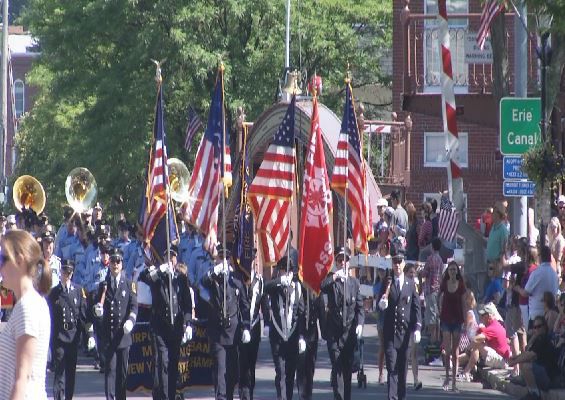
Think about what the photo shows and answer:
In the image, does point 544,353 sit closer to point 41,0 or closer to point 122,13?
point 122,13

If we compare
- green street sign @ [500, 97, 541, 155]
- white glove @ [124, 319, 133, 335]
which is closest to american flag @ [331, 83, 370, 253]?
green street sign @ [500, 97, 541, 155]

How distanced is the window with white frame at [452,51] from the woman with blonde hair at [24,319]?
27525 mm

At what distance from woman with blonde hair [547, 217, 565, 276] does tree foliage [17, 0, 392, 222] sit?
1914 cm

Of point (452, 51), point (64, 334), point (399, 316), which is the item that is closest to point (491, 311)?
point (399, 316)

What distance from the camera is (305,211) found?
20.1 m

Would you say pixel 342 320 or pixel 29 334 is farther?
pixel 342 320

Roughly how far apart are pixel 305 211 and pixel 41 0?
98.9ft

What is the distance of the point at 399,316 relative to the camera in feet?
64.7

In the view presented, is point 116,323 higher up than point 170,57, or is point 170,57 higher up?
point 170,57

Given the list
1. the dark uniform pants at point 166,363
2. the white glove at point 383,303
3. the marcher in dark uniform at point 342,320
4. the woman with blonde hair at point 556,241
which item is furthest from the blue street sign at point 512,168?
the dark uniform pants at point 166,363

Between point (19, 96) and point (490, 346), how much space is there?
81182mm

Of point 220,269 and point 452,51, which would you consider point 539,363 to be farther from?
point 452,51

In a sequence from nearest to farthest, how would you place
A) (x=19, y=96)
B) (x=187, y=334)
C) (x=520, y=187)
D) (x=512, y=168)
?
(x=187, y=334) < (x=520, y=187) < (x=512, y=168) < (x=19, y=96)

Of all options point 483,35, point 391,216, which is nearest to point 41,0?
point 391,216
